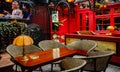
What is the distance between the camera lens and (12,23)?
6035mm

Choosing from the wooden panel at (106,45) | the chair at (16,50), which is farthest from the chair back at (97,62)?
the wooden panel at (106,45)

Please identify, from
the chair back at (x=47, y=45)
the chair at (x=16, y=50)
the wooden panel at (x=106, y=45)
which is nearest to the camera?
the chair at (x=16, y=50)

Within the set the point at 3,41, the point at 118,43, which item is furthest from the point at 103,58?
the point at 3,41

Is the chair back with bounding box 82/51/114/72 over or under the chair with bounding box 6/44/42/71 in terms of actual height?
under

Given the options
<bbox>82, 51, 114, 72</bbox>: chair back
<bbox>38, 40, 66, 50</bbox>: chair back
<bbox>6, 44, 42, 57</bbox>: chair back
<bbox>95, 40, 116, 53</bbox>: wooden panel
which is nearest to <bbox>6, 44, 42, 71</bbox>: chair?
<bbox>6, 44, 42, 57</bbox>: chair back

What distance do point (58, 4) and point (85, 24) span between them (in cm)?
230

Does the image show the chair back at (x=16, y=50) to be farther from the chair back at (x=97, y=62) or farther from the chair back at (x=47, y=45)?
the chair back at (x=97, y=62)

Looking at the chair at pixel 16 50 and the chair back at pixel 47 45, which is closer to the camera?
the chair at pixel 16 50

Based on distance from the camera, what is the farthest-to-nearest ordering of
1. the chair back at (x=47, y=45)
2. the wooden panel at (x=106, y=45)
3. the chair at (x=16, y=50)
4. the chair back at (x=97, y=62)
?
the wooden panel at (x=106, y=45), the chair back at (x=47, y=45), the chair at (x=16, y=50), the chair back at (x=97, y=62)

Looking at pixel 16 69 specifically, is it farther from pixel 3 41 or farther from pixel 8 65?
pixel 3 41

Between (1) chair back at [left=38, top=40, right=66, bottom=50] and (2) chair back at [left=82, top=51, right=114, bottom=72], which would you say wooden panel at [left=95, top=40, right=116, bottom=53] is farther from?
(2) chair back at [left=82, top=51, right=114, bottom=72]

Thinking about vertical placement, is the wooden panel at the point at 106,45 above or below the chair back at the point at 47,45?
below

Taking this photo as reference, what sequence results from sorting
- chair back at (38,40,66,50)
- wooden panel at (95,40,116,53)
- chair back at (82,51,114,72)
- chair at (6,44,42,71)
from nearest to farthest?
1. chair back at (82,51,114,72)
2. chair at (6,44,42,71)
3. chair back at (38,40,66,50)
4. wooden panel at (95,40,116,53)

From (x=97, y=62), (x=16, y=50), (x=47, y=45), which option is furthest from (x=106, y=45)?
(x=16, y=50)
